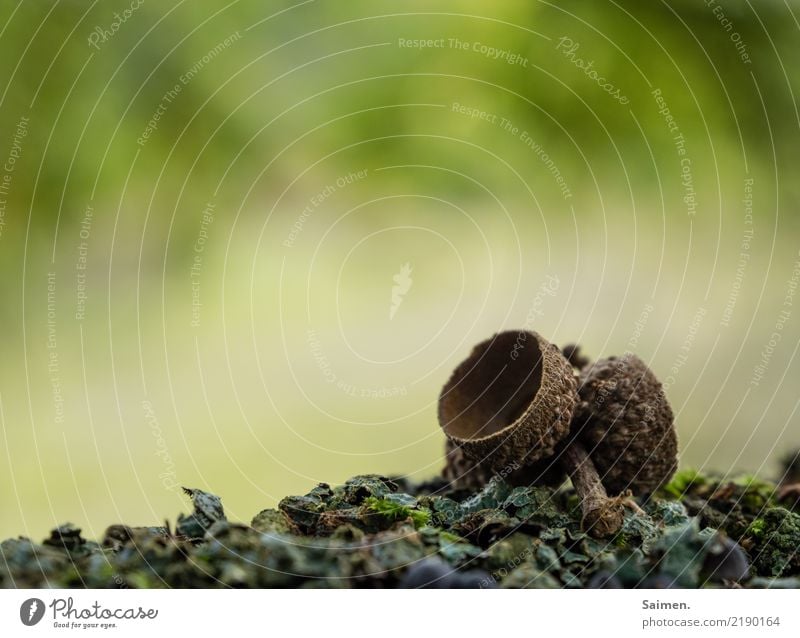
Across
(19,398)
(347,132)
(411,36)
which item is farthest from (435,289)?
(19,398)

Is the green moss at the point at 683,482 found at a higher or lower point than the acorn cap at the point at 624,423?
lower

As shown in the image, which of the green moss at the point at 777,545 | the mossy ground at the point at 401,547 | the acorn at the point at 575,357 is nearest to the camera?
the mossy ground at the point at 401,547

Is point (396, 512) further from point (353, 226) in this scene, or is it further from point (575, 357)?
point (353, 226)
